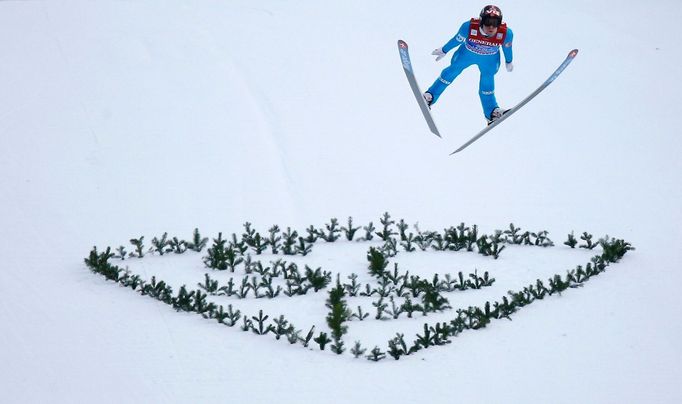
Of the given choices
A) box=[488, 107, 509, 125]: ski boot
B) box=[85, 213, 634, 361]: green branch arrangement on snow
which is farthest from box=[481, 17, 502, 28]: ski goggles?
box=[85, 213, 634, 361]: green branch arrangement on snow

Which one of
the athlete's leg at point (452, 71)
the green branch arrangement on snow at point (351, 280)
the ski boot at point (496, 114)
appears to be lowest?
the green branch arrangement on snow at point (351, 280)

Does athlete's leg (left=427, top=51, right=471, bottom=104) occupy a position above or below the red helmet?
above

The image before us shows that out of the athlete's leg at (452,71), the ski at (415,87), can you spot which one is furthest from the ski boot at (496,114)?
the ski at (415,87)

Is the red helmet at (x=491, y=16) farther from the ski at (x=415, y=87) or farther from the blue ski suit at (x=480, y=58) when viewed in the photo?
the ski at (x=415, y=87)

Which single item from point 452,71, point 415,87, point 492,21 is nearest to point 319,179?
point 415,87

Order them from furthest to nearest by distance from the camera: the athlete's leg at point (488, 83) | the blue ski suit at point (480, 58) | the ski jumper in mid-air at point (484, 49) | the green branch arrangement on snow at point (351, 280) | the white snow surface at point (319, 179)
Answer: the athlete's leg at point (488, 83) → the blue ski suit at point (480, 58) → the ski jumper in mid-air at point (484, 49) → the green branch arrangement on snow at point (351, 280) → the white snow surface at point (319, 179)

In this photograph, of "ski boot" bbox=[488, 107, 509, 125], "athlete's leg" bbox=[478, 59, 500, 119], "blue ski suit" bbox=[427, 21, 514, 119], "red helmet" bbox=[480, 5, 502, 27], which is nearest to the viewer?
"red helmet" bbox=[480, 5, 502, 27]

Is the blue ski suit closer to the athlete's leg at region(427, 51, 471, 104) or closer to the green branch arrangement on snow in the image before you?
the athlete's leg at region(427, 51, 471, 104)
